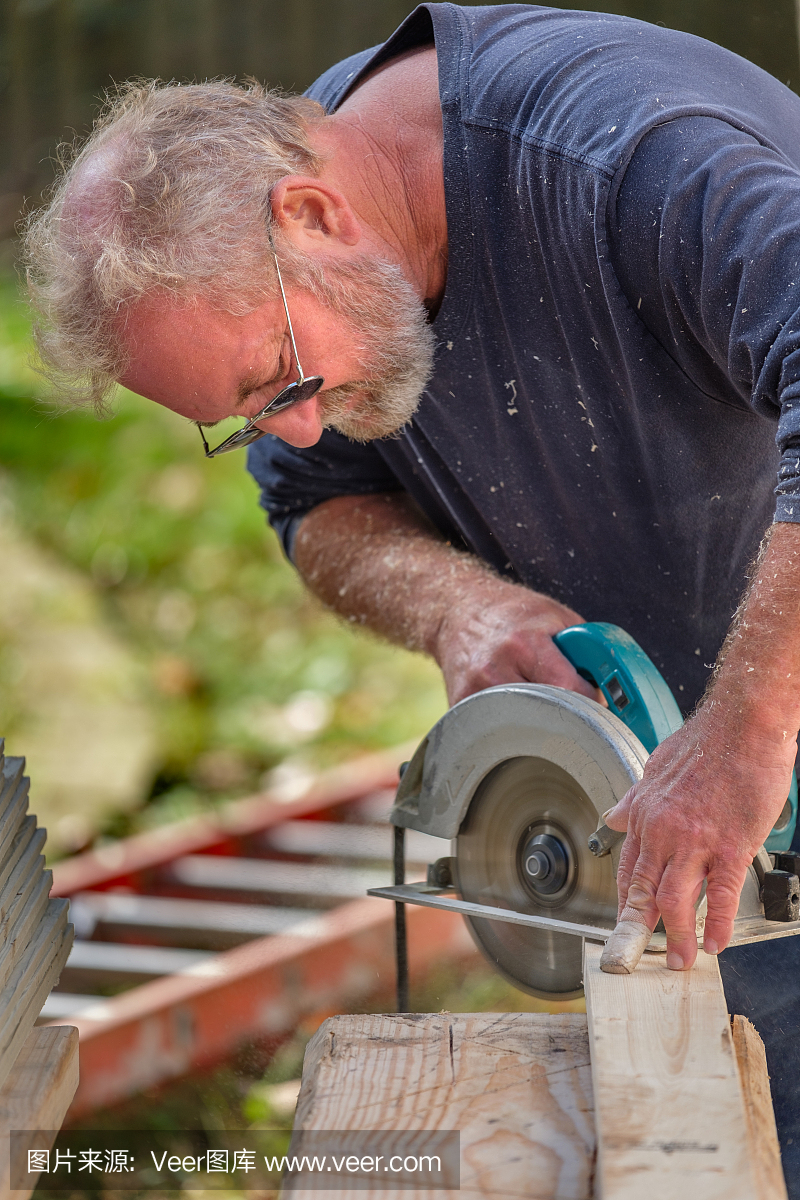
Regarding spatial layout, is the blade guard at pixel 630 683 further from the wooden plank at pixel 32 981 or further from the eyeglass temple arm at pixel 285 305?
the wooden plank at pixel 32 981

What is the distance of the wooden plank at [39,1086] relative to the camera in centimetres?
106

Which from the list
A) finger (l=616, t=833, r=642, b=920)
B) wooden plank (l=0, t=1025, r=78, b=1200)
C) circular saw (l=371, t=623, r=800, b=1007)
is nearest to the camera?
wooden plank (l=0, t=1025, r=78, b=1200)

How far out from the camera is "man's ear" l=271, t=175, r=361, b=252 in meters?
1.47

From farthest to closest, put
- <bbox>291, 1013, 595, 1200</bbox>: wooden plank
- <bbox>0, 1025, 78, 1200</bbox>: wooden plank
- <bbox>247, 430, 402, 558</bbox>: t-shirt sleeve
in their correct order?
<bbox>247, 430, 402, 558</bbox>: t-shirt sleeve → <bbox>0, 1025, 78, 1200</bbox>: wooden plank → <bbox>291, 1013, 595, 1200</bbox>: wooden plank

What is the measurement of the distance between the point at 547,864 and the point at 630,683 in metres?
0.24

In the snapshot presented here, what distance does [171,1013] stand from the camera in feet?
8.84

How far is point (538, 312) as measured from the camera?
60.0 inches

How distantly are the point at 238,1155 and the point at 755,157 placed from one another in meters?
1.77

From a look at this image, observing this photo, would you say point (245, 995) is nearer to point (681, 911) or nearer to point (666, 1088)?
point (681, 911)

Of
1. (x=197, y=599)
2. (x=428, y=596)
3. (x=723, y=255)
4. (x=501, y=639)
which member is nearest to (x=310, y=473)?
(x=428, y=596)

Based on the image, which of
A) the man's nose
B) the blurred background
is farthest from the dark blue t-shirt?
the blurred background

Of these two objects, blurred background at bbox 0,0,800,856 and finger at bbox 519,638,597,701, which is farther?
blurred background at bbox 0,0,800,856

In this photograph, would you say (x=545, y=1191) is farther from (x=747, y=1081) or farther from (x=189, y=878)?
(x=189, y=878)

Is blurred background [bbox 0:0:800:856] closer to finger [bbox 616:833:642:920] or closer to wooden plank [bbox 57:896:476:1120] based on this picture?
wooden plank [bbox 57:896:476:1120]
